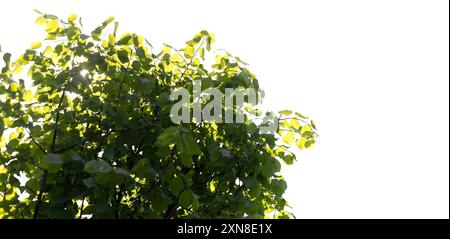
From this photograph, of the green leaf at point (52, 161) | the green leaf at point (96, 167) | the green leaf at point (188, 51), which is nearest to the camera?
the green leaf at point (96, 167)

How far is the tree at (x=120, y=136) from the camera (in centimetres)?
435

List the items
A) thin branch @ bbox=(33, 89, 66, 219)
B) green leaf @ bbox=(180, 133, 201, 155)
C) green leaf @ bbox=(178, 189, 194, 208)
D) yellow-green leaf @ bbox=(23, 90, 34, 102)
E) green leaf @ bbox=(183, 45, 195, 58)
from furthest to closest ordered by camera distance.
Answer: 1. green leaf @ bbox=(183, 45, 195, 58)
2. yellow-green leaf @ bbox=(23, 90, 34, 102)
3. thin branch @ bbox=(33, 89, 66, 219)
4. green leaf @ bbox=(178, 189, 194, 208)
5. green leaf @ bbox=(180, 133, 201, 155)

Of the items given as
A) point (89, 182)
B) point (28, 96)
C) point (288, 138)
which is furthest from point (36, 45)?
point (288, 138)

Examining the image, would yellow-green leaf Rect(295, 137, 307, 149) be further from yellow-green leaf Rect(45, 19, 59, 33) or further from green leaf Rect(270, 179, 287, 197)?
yellow-green leaf Rect(45, 19, 59, 33)

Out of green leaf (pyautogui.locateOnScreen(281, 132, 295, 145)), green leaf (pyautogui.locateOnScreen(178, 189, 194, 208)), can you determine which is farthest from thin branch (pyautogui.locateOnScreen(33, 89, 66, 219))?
green leaf (pyautogui.locateOnScreen(281, 132, 295, 145))

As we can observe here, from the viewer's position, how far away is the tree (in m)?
4.35

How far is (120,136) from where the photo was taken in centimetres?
451

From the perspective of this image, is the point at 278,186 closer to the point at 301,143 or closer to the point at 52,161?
the point at 301,143

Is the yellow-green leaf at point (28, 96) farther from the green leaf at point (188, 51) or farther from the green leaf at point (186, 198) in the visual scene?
the green leaf at point (186, 198)

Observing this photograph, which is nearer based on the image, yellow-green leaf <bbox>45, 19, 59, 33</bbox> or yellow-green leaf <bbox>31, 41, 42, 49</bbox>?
yellow-green leaf <bbox>45, 19, 59, 33</bbox>

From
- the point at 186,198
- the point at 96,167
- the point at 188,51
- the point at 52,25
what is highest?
the point at 52,25

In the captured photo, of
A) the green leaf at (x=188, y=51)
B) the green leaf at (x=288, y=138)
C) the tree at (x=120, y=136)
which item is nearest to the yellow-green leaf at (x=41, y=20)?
the tree at (x=120, y=136)
